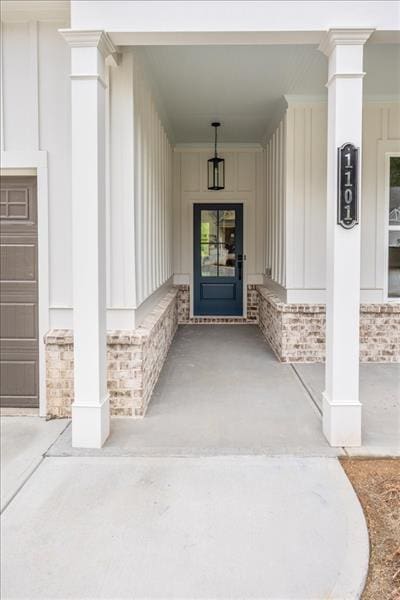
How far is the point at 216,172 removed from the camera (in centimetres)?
784

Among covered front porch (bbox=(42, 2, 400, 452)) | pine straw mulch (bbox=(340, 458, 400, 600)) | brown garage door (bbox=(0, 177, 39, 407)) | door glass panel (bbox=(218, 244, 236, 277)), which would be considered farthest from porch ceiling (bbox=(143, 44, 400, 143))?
pine straw mulch (bbox=(340, 458, 400, 600))

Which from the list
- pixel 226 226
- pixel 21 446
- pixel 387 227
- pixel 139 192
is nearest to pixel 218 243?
pixel 226 226

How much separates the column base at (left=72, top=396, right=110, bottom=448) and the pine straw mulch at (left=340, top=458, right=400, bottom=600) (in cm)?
165

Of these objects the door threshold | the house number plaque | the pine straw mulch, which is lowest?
the pine straw mulch

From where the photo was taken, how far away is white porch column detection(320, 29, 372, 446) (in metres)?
3.31

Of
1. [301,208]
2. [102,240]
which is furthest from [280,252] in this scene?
[102,240]

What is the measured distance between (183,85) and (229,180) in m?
3.23

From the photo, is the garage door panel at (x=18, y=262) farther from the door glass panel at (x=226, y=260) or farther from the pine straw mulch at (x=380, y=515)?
the door glass panel at (x=226, y=260)

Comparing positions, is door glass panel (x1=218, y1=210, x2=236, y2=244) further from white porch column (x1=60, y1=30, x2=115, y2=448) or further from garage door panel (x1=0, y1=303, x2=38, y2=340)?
white porch column (x1=60, y1=30, x2=115, y2=448)

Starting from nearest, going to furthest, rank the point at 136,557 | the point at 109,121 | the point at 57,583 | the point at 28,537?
the point at 57,583, the point at 136,557, the point at 28,537, the point at 109,121

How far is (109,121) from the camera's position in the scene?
13.0 feet

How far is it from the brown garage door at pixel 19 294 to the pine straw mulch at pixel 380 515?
2.68 metres

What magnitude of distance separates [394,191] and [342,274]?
308 cm

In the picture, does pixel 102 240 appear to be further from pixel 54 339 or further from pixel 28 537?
pixel 28 537
